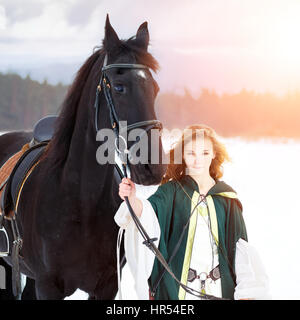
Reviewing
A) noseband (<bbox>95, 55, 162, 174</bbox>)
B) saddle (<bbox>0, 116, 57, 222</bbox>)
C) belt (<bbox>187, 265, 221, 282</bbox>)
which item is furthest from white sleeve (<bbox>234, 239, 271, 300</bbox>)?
saddle (<bbox>0, 116, 57, 222</bbox>)

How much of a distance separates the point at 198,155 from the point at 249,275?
649 millimetres

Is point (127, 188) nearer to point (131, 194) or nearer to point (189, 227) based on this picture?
point (131, 194)

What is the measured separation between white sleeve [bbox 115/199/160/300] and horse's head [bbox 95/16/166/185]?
0.22 meters

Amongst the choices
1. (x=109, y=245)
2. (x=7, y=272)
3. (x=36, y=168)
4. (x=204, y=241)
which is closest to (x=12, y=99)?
(x=7, y=272)

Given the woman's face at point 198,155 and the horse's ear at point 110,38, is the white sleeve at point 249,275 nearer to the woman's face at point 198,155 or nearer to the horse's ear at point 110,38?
the woman's face at point 198,155

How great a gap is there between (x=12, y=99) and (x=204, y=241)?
6.96m

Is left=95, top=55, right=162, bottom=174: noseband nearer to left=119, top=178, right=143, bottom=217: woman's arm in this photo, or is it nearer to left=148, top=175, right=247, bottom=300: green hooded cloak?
left=119, top=178, right=143, bottom=217: woman's arm

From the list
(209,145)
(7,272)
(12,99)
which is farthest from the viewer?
(12,99)

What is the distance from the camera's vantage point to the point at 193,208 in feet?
6.98

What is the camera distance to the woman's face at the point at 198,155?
2.17m
